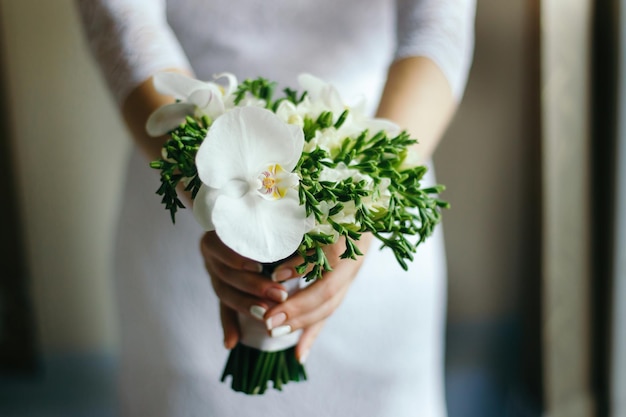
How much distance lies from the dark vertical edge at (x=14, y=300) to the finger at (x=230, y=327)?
2.93 ft

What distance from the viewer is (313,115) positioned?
1.82 ft

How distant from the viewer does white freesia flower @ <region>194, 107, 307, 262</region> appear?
1.47 ft

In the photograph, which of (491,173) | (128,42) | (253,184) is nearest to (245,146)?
(253,184)

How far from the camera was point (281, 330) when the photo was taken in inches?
23.5

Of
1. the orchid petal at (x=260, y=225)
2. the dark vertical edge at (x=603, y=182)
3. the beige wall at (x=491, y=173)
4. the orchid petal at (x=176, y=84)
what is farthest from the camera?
the beige wall at (x=491, y=173)

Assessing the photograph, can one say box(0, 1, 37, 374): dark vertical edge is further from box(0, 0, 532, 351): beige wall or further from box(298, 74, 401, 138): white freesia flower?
box(298, 74, 401, 138): white freesia flower

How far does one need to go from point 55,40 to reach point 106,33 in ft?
2.14

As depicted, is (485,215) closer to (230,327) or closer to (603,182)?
(603,182)

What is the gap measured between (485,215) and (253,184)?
3.73 ft

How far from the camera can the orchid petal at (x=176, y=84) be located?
55 centimetres

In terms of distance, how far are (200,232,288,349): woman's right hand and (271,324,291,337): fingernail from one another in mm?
19

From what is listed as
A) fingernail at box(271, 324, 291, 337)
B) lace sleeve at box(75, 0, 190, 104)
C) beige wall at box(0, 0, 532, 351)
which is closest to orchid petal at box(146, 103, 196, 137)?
lace sleeve at box(75, 0, 190, 104)

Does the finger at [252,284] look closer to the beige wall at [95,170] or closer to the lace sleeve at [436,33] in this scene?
the lace sleeve at [436,33]

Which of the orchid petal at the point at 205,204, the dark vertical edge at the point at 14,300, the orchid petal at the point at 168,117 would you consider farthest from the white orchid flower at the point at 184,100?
the dark vertical edge at the point at 14,300
